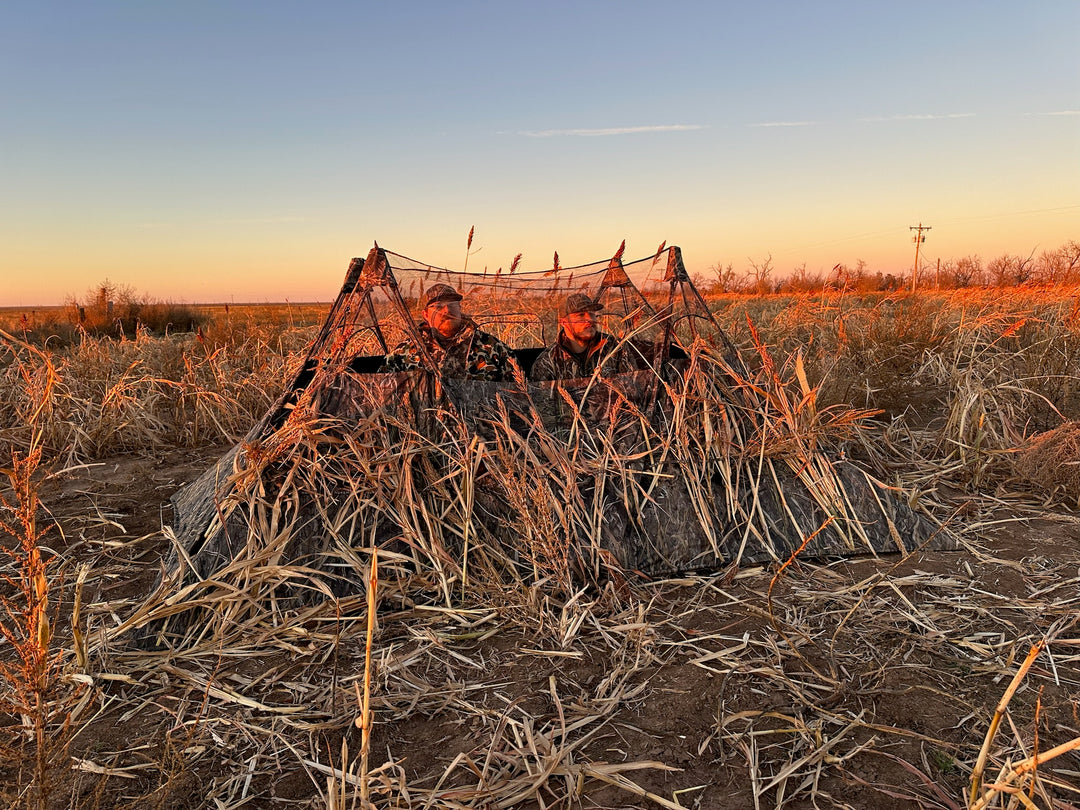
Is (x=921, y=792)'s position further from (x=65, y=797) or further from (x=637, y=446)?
(x=65, y=797)

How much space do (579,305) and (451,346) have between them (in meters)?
0.83

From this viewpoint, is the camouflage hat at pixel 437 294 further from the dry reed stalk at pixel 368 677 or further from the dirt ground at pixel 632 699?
the dry reed stalk at pixel 368 677

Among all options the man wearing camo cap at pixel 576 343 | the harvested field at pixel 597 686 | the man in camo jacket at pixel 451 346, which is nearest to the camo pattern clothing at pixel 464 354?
the man in camo jacket at pixel 451 346

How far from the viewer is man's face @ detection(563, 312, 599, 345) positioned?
12.6ft

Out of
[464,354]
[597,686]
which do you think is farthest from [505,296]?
[597,686]

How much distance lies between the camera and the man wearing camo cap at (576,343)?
386 centimetres

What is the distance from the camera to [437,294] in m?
3.83

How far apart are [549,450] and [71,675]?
1.88 meters

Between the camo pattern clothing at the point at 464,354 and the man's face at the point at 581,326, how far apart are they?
396 mm

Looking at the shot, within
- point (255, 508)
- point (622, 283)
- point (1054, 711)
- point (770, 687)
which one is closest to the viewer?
point (1054, 711)

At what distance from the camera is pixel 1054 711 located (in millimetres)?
2078

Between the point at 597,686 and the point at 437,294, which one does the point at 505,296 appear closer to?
the point at 437,294

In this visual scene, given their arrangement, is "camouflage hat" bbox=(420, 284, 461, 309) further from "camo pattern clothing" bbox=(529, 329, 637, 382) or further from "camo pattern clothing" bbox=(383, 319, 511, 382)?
"camo pattern clothing" bbox=(529, 329, 637, 382)

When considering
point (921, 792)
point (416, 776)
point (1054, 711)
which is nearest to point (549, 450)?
point (416, 776)
